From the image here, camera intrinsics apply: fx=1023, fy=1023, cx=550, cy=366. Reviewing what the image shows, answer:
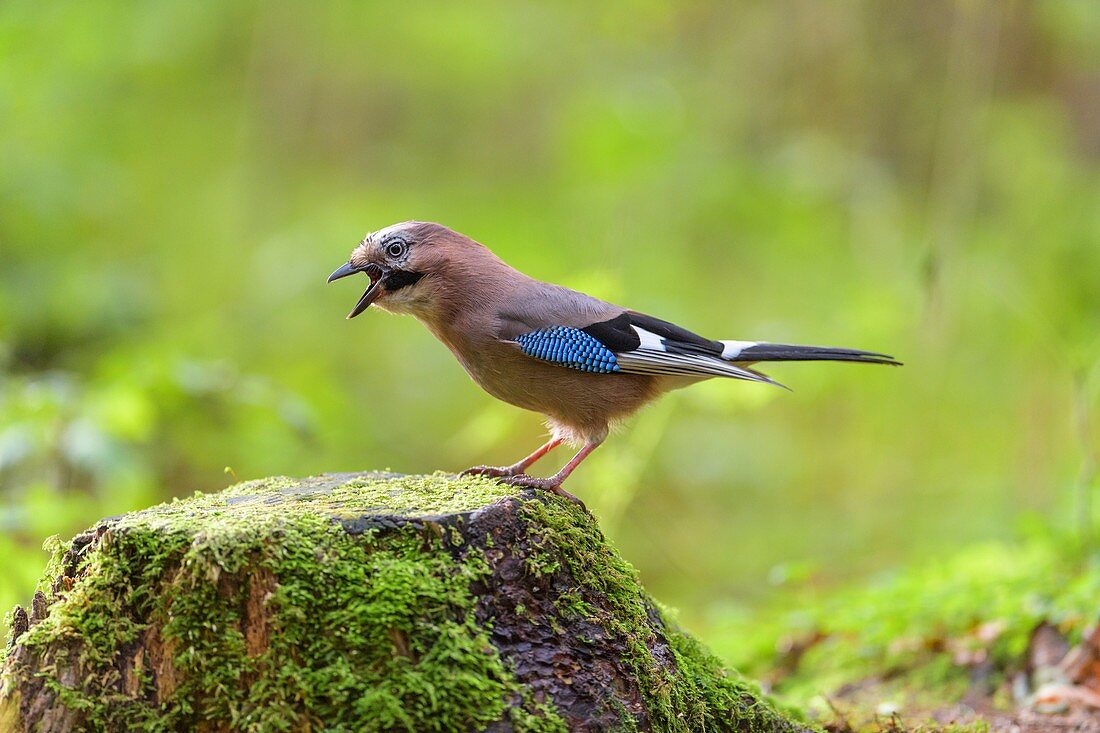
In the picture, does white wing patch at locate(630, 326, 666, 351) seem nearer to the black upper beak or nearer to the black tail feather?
the black tail feather

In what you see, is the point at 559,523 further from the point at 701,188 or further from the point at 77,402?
the point at 701,188

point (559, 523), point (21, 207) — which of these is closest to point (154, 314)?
point (21, 207)

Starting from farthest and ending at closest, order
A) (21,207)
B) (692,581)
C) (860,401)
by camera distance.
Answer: (860,401), (21,207), (692,581)

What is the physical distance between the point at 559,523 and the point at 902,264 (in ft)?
24.0

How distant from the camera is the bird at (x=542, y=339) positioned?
4328mm

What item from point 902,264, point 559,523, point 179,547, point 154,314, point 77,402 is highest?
point 902,264

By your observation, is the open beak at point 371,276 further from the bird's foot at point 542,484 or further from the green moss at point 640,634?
the green moss at point 640,634

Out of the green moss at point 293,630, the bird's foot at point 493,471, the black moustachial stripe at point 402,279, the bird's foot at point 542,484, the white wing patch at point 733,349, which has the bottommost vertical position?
the green moss at point 293,630

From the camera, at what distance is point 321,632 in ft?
9.30

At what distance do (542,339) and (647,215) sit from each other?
6876 mm

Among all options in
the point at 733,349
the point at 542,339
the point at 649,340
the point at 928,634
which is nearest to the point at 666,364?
the point at 649,340

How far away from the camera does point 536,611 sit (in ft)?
10.1

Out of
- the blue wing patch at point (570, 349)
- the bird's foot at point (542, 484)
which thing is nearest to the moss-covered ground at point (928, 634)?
the bird's foot at point (542, 484)

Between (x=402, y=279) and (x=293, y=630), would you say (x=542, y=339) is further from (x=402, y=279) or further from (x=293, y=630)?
(x=293, y=630)
